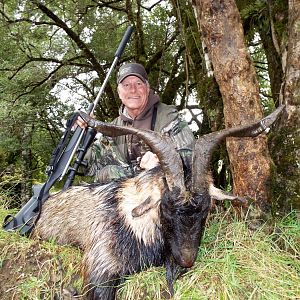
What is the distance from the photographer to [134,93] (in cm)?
512

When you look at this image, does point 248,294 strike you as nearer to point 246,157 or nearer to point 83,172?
point 246,157

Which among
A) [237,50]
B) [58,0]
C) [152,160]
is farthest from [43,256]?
[58,0]

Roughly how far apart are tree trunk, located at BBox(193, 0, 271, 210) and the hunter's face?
1.33m

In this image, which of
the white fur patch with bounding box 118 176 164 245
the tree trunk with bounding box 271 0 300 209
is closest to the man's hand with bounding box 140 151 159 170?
the white fur patch with bounding box 118 176 164 245

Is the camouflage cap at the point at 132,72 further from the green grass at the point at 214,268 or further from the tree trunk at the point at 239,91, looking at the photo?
the green grass at the point at 214,268

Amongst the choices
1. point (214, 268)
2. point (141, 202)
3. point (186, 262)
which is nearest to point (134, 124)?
point (141, 202)

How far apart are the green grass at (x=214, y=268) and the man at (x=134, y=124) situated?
3.56 feet

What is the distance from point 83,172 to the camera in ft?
18.1

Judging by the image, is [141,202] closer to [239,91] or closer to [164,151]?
[164,151]

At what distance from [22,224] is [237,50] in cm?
261

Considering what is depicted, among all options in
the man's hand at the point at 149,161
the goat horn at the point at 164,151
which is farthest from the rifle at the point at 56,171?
the goat horn at the point at 164,151

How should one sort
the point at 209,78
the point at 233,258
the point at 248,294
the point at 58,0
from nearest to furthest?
the point at 248,294 < the point at 233,258 < the point at 209,78 < the point at 58,0

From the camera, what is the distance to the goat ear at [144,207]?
3.19 m

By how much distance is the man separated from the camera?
4.96 meters
